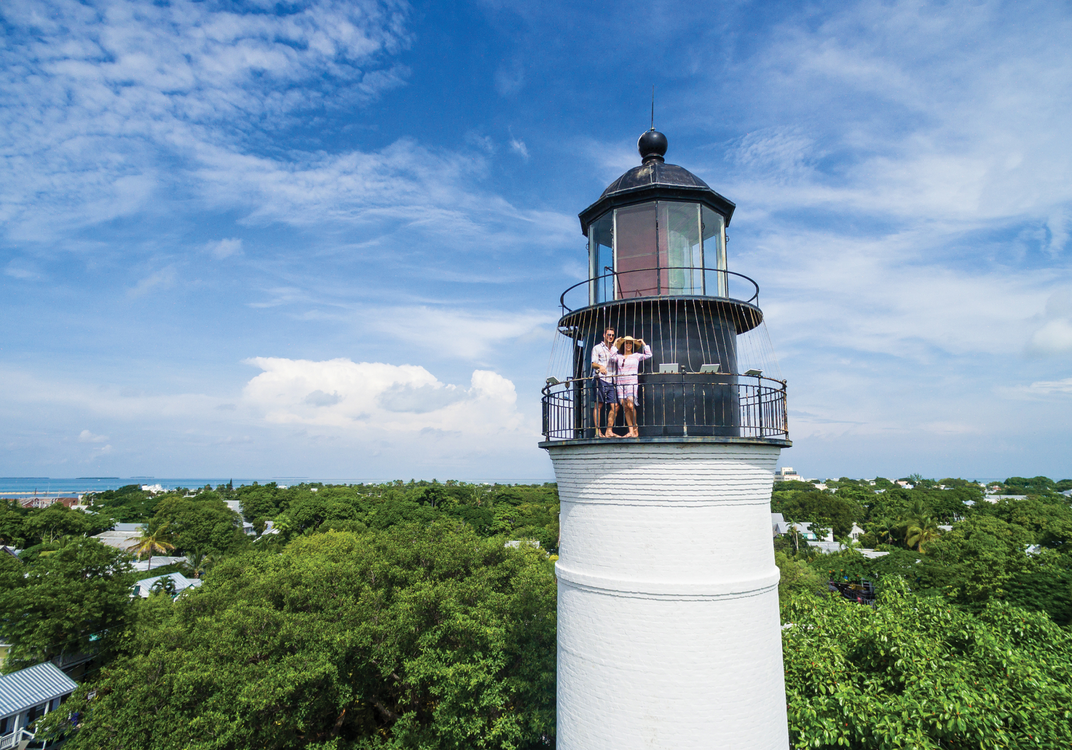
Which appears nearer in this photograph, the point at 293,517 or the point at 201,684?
the point at 201,684

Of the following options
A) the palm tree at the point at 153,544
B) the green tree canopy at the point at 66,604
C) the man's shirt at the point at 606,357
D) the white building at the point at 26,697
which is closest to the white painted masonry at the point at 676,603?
the man's shirt at the point at 606,357

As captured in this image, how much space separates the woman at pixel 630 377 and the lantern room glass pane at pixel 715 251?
1.25 metres

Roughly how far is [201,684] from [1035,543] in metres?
51.8

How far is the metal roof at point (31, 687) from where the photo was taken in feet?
53.8

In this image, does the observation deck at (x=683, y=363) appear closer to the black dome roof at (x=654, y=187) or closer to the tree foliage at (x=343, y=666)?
the black dome roof at (x=654, y=187)

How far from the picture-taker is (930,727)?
24.9 ft

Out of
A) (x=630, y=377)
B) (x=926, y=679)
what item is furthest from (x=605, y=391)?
(x=926, y=679)

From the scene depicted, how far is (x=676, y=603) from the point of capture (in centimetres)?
563

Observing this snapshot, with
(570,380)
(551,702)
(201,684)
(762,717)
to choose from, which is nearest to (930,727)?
(762,717)

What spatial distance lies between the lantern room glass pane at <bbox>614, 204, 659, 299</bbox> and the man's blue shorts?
1.19 meters

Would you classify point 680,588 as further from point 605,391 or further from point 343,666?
point 343,666

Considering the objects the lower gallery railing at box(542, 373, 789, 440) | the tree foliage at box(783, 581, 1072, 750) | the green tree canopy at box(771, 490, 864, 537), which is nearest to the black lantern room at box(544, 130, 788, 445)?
the lower gallery railing at box(542, 373, 789, 440)

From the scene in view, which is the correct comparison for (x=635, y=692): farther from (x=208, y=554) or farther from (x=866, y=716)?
(x=208, y=554)

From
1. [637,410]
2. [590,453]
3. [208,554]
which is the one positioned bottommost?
[208,554]
